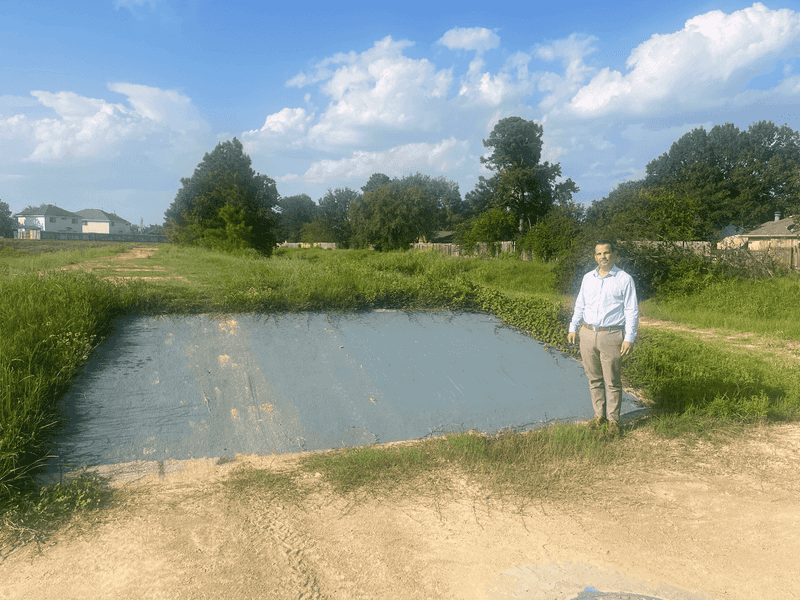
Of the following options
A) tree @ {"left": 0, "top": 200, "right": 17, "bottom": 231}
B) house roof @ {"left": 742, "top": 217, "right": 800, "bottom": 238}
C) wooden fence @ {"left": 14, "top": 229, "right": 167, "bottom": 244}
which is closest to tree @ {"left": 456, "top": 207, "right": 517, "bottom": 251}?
house roof @ {"left": 742, "top": 217, "right": 800, "bottom": 238}

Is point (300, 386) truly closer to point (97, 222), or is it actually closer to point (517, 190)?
point (517, 190)

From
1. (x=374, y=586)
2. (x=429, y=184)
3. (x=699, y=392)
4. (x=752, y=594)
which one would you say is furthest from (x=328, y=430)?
(x=429, y=184)

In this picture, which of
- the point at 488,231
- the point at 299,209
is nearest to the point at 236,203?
the point at 488,231

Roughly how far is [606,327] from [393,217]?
143 ft

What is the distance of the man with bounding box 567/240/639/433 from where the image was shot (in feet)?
16.8

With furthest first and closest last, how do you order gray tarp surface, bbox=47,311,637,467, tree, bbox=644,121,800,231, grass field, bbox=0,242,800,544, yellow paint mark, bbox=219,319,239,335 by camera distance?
tree, bbox=644,121,800,231
yellow paint mark, bbox=219,319,239,335
gray tarp surface, bbox=47,311,637,467
grass field, bbox=0,242,800,544

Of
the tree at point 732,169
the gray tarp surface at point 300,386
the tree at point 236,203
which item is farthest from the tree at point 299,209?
the gray tarp surface at point 300,386

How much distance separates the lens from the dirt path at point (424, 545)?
3.02m

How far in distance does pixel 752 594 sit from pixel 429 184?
66420 mm

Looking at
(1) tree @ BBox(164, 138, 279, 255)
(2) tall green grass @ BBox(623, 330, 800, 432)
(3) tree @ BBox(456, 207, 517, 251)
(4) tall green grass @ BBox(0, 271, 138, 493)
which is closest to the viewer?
(4) tall green grass @ BBox(0, 271, 138, 493)

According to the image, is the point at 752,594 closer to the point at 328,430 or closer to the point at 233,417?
the point at 328,430

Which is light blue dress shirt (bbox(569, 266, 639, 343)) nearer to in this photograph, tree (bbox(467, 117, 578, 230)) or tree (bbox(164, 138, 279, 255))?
tree (bbox(164, 138, 279, 255))

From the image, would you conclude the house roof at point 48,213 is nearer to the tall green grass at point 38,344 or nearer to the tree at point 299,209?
the tree at point 299,209

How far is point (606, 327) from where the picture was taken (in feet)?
17.1
